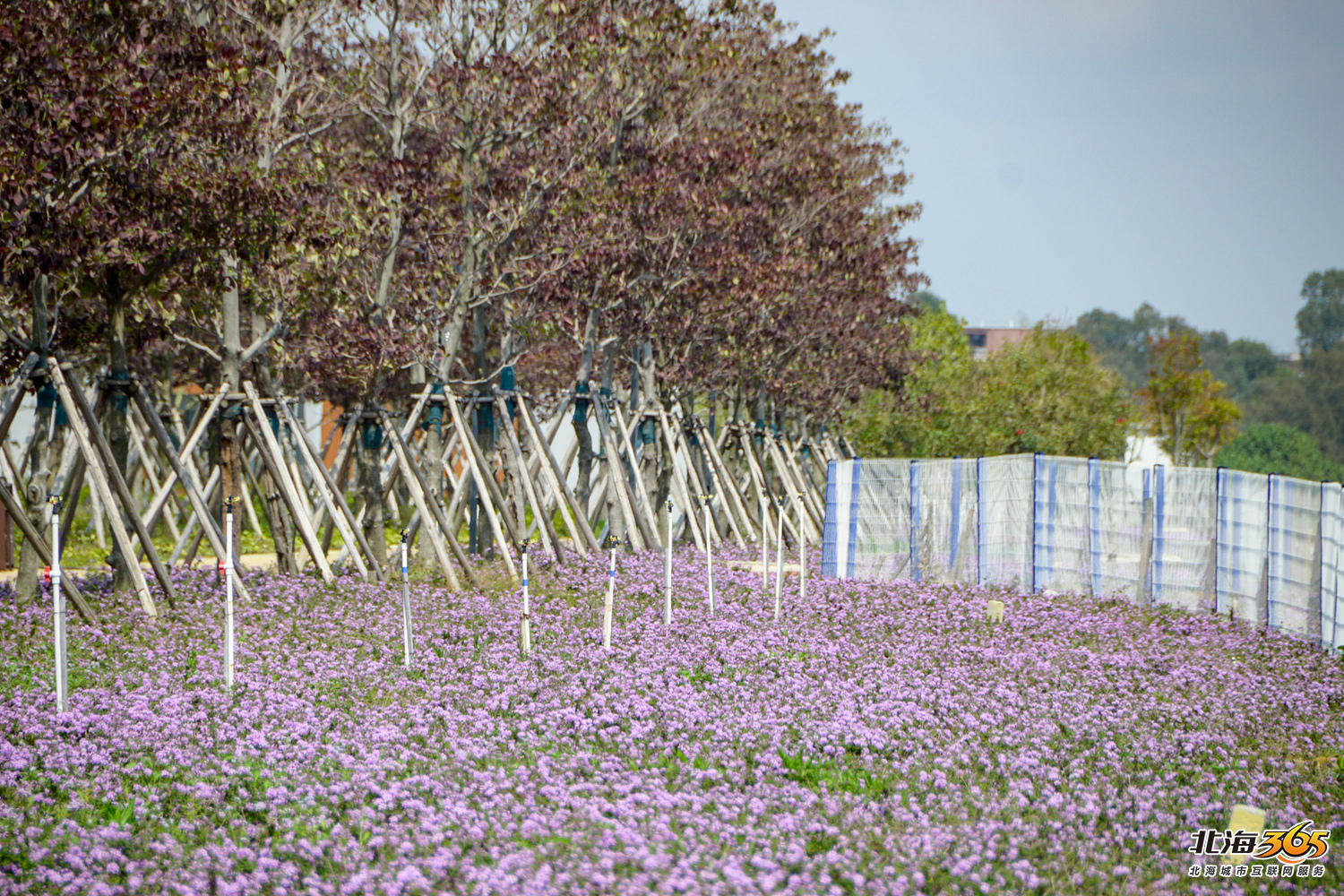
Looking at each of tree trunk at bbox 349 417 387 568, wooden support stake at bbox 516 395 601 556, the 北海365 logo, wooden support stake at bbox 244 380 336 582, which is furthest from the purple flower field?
wooden support stake at bbox 516 395 601 556

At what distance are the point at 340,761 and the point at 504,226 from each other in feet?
40.9

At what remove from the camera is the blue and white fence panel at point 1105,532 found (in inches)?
582

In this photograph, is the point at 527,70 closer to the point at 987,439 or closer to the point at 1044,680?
the point at 1044,680

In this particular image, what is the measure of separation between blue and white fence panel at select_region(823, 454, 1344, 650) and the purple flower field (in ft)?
5.43

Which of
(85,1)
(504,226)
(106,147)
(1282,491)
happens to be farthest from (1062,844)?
(504,226)

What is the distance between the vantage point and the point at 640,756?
26.8 feet

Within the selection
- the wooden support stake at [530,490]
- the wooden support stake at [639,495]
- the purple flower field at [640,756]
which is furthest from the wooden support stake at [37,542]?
the wooden support stake at [639,495]

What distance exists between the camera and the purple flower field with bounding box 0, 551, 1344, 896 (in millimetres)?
6180

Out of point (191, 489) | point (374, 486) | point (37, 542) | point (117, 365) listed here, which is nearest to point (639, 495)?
point (374, 486)

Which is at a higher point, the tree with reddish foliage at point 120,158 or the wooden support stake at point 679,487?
the tree with reddish foliage at point 120,158

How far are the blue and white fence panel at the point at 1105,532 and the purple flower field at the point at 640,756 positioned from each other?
1.65 m

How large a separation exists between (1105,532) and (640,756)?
447 inches

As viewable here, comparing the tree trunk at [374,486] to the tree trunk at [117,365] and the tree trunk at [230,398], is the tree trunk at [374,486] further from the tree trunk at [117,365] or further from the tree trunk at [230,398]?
the tree trunk at [117,365]

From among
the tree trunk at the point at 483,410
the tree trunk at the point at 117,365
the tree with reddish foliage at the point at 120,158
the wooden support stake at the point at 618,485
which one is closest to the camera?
the tree with reddish foliage at the point at 120,158
